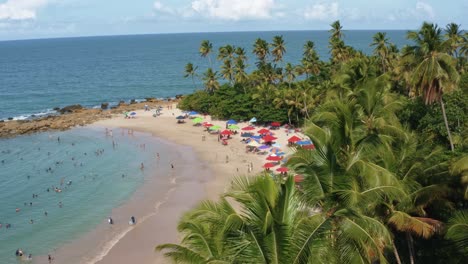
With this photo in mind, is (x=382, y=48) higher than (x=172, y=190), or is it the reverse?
(x=382, y=48)

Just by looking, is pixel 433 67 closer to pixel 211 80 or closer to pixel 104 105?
pixel 211 80

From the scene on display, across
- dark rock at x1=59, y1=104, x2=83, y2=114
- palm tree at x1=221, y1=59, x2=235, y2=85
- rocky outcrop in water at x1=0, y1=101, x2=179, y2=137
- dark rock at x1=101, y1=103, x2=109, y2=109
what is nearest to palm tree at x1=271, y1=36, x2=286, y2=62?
palm tree at x1=221, y1=59, x2=235, y2=85

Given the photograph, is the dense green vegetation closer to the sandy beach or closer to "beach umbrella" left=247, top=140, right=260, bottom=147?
the sandy beach

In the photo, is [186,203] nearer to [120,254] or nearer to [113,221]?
[113,221]

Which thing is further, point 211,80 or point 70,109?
point 70,109


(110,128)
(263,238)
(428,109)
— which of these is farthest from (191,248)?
(110,128)

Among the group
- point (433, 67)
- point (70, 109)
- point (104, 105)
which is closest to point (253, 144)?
point (433, 67)

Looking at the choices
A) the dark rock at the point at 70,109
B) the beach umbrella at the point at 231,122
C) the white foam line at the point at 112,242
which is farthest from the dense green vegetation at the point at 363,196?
the dark rock at the point at 70,109

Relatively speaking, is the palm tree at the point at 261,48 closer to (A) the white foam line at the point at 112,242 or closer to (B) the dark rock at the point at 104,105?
(B) the dark rock at the point at 104,105
